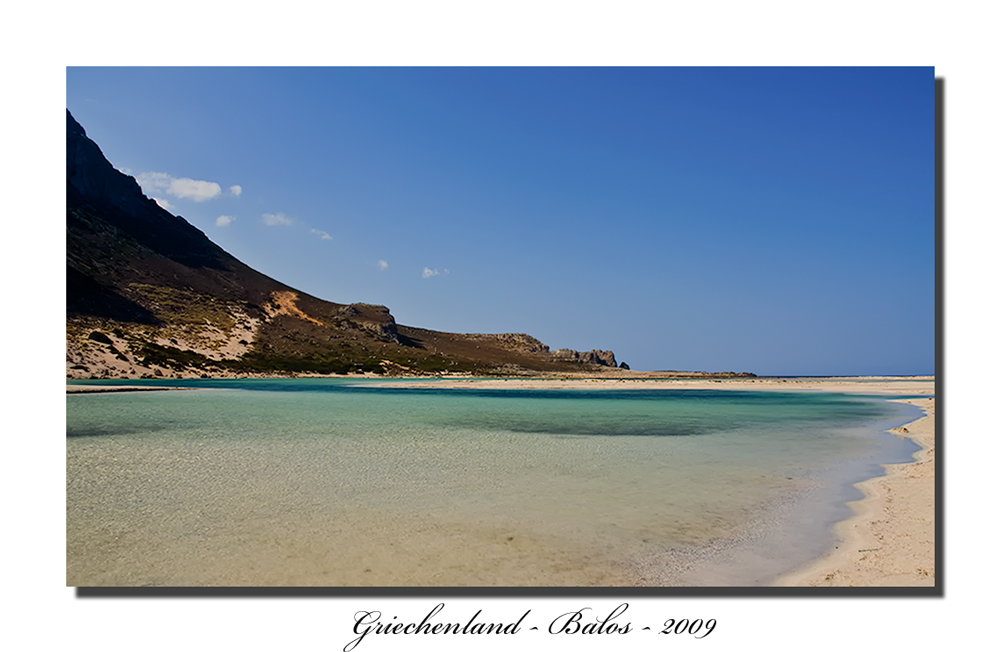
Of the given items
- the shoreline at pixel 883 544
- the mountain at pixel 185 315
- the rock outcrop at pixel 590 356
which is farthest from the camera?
the rock outcrop at pixel 590 356

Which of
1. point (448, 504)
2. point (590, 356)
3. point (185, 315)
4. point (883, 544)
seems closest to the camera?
point (883, 544)

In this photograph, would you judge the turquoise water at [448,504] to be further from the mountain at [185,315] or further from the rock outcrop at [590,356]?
the rock outcrop at [590,356]

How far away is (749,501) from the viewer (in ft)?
30.1

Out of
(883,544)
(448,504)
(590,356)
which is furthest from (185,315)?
(590,356)

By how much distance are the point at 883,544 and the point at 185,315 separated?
312 feet

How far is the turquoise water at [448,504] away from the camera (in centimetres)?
612

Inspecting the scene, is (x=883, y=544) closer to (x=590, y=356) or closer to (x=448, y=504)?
(x=448, y=504)

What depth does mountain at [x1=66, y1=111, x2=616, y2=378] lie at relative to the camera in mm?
59531

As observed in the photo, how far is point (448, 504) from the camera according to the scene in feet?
28.8

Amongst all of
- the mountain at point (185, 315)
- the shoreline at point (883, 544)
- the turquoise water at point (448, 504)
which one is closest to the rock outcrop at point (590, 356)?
the mountain at point (185, 315)

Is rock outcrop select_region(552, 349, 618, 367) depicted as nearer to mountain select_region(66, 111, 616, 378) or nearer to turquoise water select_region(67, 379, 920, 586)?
mountain select_region(66, 111, 616, 378)

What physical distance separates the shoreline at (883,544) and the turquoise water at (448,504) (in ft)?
0.94
